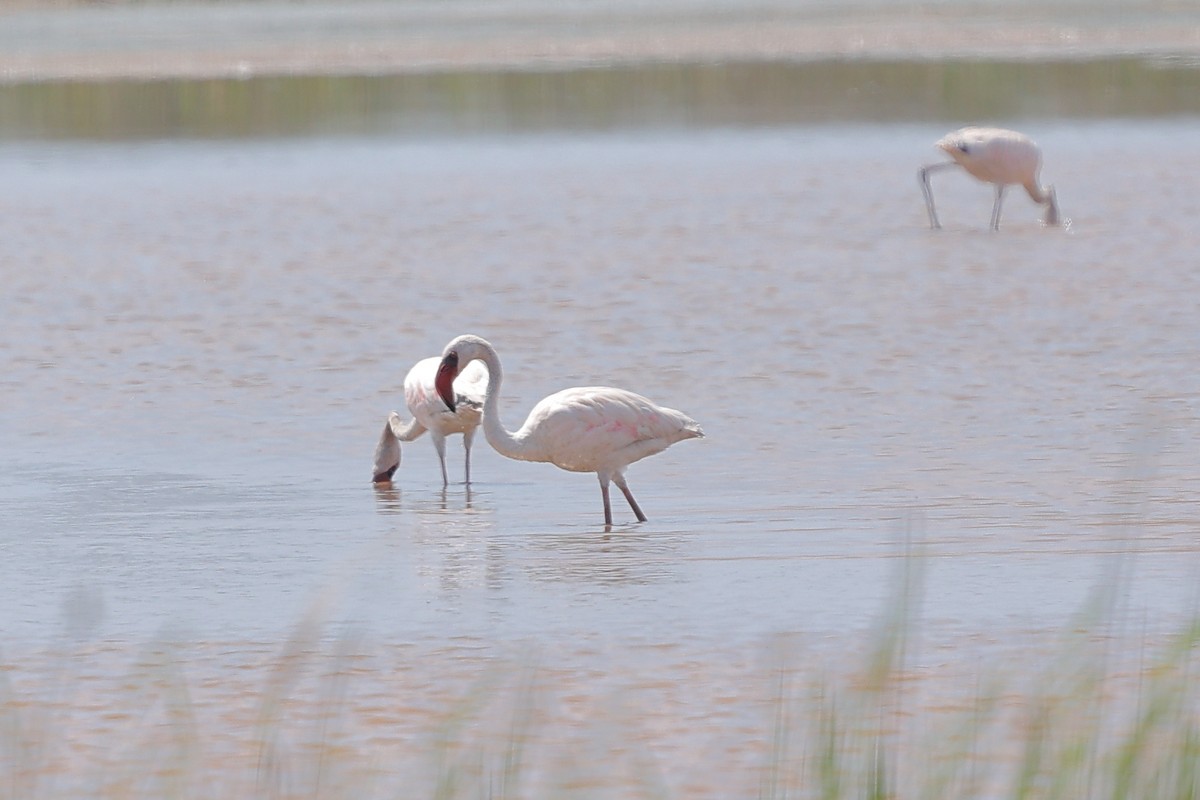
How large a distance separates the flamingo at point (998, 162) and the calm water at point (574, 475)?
1.16 feet

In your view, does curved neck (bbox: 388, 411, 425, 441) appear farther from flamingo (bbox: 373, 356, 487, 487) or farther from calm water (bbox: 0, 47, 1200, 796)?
calm water (bbox: 0, 47, 1200, 796)

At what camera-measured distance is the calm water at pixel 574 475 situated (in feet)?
20.9

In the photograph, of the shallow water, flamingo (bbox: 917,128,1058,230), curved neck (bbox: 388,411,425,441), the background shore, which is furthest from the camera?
the background shore

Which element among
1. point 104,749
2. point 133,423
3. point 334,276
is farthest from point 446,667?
point 334,276

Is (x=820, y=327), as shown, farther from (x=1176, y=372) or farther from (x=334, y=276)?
(x=334, y=276)

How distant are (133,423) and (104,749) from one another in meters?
5.07

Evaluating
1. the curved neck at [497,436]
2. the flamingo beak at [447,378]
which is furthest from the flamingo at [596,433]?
the flamingo beak at [447,378]

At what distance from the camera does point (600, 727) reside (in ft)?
19.2

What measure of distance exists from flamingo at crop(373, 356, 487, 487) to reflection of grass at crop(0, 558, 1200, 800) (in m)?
2.41

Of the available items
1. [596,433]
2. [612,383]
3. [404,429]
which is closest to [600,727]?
[596,433]

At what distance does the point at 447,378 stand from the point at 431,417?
51 centimetres

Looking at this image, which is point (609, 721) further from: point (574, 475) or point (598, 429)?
point (574, 475)

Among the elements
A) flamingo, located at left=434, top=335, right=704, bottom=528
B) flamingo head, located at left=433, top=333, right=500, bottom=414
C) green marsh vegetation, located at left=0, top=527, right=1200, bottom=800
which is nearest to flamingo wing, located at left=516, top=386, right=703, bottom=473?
flamingo, located at left=434, top=335, right=704, bottom=528

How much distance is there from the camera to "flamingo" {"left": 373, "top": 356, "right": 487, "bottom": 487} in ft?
29.9
